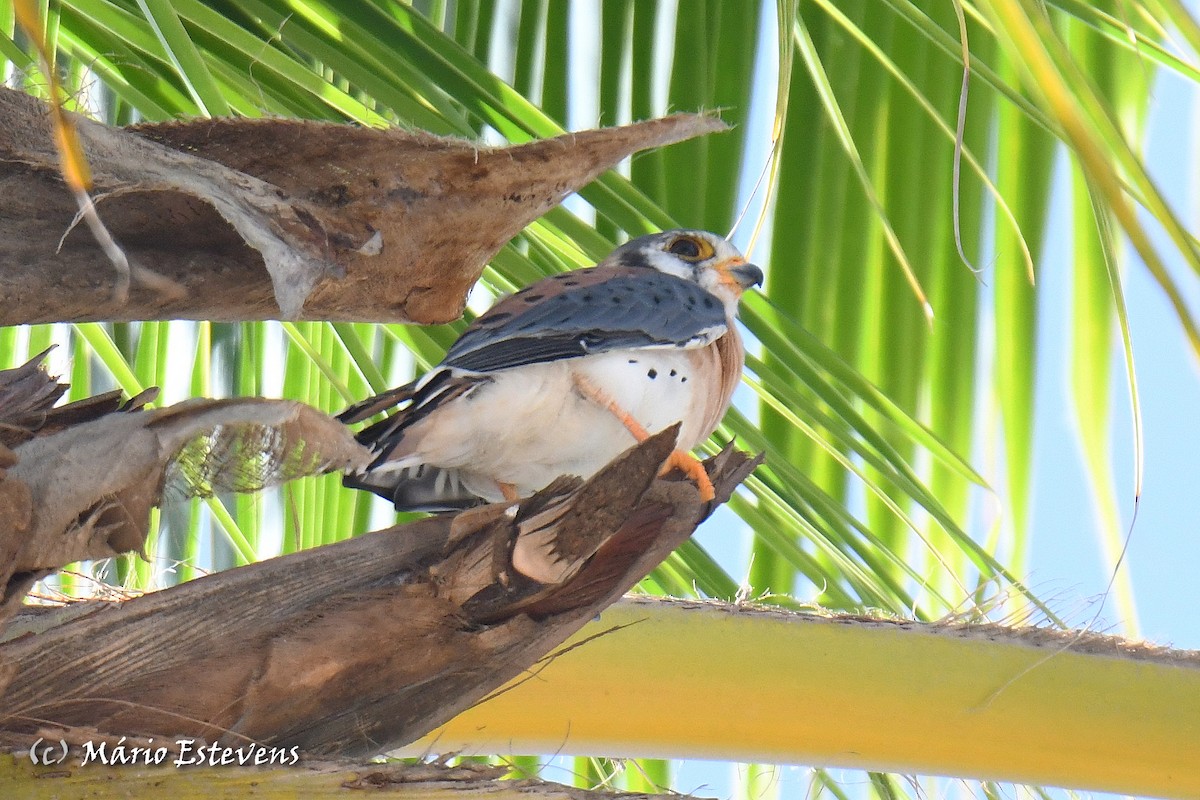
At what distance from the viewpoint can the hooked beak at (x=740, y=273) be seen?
2.33 metres

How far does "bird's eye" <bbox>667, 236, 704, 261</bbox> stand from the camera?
248 cm

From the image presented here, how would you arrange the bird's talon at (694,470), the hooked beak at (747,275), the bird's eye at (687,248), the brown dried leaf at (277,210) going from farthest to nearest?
the bird's eye at (687,248) → the hooked beak at (747,275) → the bird's talon at (694,470) → the brown dried leaf at (277,210)

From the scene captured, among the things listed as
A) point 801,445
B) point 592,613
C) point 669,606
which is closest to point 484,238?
point 592,613

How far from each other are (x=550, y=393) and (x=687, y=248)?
67 centimetres

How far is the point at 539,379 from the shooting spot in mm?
1963

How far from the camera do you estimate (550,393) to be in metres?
1.98

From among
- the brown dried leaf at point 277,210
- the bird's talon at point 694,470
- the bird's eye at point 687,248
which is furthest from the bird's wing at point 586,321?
the brown dried leaf at point 277,210

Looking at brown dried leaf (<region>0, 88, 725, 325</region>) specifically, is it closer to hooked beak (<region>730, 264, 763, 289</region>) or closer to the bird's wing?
the bird's wing

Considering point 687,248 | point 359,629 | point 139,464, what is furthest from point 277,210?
point 687,248

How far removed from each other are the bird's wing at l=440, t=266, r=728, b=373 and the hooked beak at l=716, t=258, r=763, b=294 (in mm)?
76

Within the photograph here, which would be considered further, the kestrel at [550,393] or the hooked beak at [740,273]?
the hooked beak at [740,273]

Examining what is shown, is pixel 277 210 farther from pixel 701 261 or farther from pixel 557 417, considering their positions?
pixel 701 261

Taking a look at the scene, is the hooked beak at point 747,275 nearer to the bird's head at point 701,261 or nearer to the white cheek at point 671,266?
the bird's head at point 701,261

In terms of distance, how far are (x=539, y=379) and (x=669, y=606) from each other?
410 millimetres
